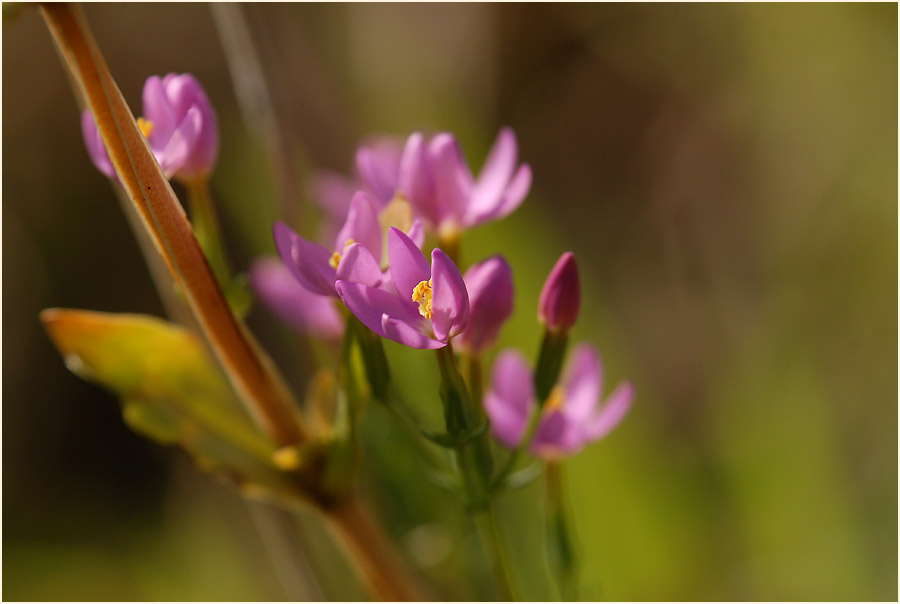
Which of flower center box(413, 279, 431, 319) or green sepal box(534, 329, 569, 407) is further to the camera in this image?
green sepal box(534, 329, 569, 407)

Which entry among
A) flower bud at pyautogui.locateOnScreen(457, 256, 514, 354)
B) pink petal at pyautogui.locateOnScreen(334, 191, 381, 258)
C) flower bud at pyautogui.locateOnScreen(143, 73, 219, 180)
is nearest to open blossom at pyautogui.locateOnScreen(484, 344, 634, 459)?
flower bud at pyautogui.locateOnScreen(457, 256, 514, 354)

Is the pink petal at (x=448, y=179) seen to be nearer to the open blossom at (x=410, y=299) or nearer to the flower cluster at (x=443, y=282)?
the flower cluster at (x=443, y=282)

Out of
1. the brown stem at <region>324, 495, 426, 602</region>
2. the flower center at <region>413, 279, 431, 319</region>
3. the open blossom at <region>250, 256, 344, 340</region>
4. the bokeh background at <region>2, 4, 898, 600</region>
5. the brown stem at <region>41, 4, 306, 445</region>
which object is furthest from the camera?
the bokeh background at <region>2, 4, 898, 600</region>

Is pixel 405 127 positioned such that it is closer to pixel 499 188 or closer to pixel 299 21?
pixel 299 21

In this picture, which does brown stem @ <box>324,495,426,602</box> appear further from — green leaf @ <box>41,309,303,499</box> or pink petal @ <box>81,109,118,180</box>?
pink petal @ <box>81,109,118,180</box>

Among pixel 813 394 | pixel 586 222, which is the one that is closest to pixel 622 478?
pixel 813 394

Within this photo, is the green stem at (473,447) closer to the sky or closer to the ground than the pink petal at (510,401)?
closer to the ground

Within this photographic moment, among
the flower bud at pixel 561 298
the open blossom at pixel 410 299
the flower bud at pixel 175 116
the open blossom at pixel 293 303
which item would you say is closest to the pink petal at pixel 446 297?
the open blossom at pixel 410 299
